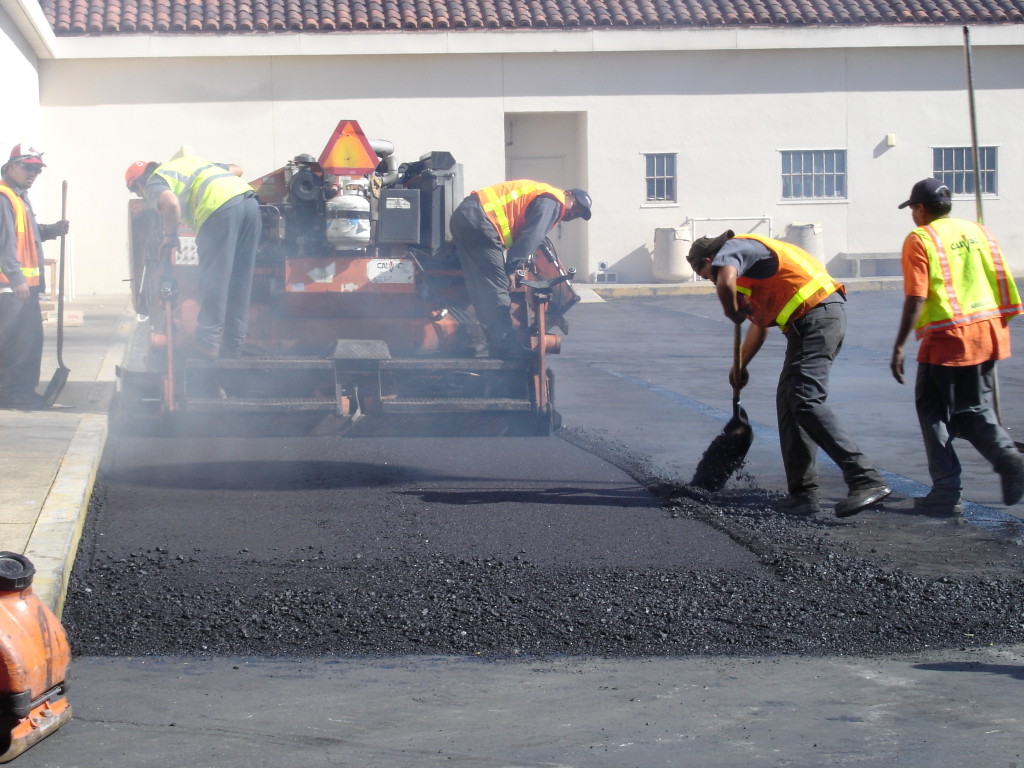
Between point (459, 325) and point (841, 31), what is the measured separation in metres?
16.3

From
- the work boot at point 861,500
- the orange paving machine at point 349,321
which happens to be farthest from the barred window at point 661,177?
the work boot at point 861,500

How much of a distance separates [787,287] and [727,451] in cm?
84

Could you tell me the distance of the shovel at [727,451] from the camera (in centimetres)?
635

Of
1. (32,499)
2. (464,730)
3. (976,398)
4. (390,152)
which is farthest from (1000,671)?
(390,152)

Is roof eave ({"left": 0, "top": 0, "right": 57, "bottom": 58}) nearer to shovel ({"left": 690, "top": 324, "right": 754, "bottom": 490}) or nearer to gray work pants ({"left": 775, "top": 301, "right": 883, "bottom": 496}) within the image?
shovel ({"left": 690, "top": 324, "right": 754, "bottom": 490})

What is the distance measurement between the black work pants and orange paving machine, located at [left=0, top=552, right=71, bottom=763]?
5544mm

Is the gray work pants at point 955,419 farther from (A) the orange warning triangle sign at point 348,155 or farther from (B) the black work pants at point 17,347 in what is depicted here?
(B) the black work pants at point 17,347

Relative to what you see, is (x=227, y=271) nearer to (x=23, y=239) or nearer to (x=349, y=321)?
(x=349, y=321)

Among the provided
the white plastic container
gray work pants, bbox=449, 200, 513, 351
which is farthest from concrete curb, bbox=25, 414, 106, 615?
gray work pants, bbox=449, 200, 513, 351

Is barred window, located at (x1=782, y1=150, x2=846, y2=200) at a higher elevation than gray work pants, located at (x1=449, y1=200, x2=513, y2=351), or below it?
higher

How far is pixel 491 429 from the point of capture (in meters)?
8.19

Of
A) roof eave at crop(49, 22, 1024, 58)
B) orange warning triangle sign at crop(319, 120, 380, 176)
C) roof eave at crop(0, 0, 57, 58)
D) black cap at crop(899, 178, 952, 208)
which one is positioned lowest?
black cap at crop(899, 178, 952, 208)

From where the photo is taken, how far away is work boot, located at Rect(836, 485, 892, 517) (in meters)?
5.83

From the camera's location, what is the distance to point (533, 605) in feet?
15.4
